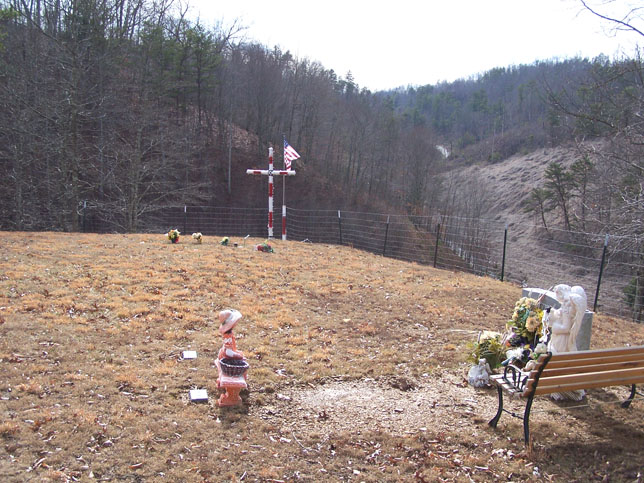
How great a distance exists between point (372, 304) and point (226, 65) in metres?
32.2

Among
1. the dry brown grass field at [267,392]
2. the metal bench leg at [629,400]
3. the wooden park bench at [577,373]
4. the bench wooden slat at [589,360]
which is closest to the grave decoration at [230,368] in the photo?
the dry brown grass field at [267,392]

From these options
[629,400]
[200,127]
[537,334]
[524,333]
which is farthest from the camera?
[200,127]

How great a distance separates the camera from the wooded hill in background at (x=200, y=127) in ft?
39.5

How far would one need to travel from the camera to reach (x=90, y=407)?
13.7ft

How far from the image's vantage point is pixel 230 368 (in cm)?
455

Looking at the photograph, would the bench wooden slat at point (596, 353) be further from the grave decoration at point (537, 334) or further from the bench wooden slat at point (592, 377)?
the grave decoration at point (537, 334)

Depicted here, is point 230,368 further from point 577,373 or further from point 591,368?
point 591,368

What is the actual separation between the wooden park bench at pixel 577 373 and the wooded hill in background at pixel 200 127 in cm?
468

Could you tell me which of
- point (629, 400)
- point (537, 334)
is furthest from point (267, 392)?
point (629, 400)

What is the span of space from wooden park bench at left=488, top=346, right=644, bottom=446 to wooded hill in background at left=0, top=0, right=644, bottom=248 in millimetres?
4676

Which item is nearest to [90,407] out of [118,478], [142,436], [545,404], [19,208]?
[142,436]

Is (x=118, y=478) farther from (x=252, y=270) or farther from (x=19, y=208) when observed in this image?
(x=19, y=208)

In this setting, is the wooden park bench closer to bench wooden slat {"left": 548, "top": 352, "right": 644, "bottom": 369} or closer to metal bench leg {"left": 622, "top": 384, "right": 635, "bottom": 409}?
bench wooden slat {"left": 548, "top": 352, "right": 644, "bottom": 369}

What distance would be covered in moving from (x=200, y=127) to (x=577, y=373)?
109 ft
